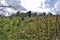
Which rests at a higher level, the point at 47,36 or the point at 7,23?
the point at 7,23

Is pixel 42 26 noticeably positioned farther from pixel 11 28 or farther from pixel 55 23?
pixel 11 28

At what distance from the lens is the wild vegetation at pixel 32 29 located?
59.8 ft

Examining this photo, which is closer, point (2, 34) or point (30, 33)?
point (2, 34)

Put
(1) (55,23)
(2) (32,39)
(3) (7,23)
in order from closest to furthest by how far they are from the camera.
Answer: (2) (32,39), (3) (7,23), (1) (55,23)

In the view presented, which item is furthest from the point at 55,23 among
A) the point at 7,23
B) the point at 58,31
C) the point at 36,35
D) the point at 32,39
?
the point at 7,23

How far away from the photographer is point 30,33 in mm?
19672

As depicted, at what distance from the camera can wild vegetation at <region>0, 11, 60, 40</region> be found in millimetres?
18234

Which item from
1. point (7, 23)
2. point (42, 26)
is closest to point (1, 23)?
point (7, 23)

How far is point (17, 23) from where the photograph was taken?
63.1ft

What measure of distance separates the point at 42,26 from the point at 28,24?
1549 millimetres

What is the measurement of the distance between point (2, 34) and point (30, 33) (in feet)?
10.0

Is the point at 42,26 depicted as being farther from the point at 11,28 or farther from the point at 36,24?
the point at 11,28

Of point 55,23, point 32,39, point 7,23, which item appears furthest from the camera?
point 55,23

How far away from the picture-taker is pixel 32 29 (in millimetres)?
20375
